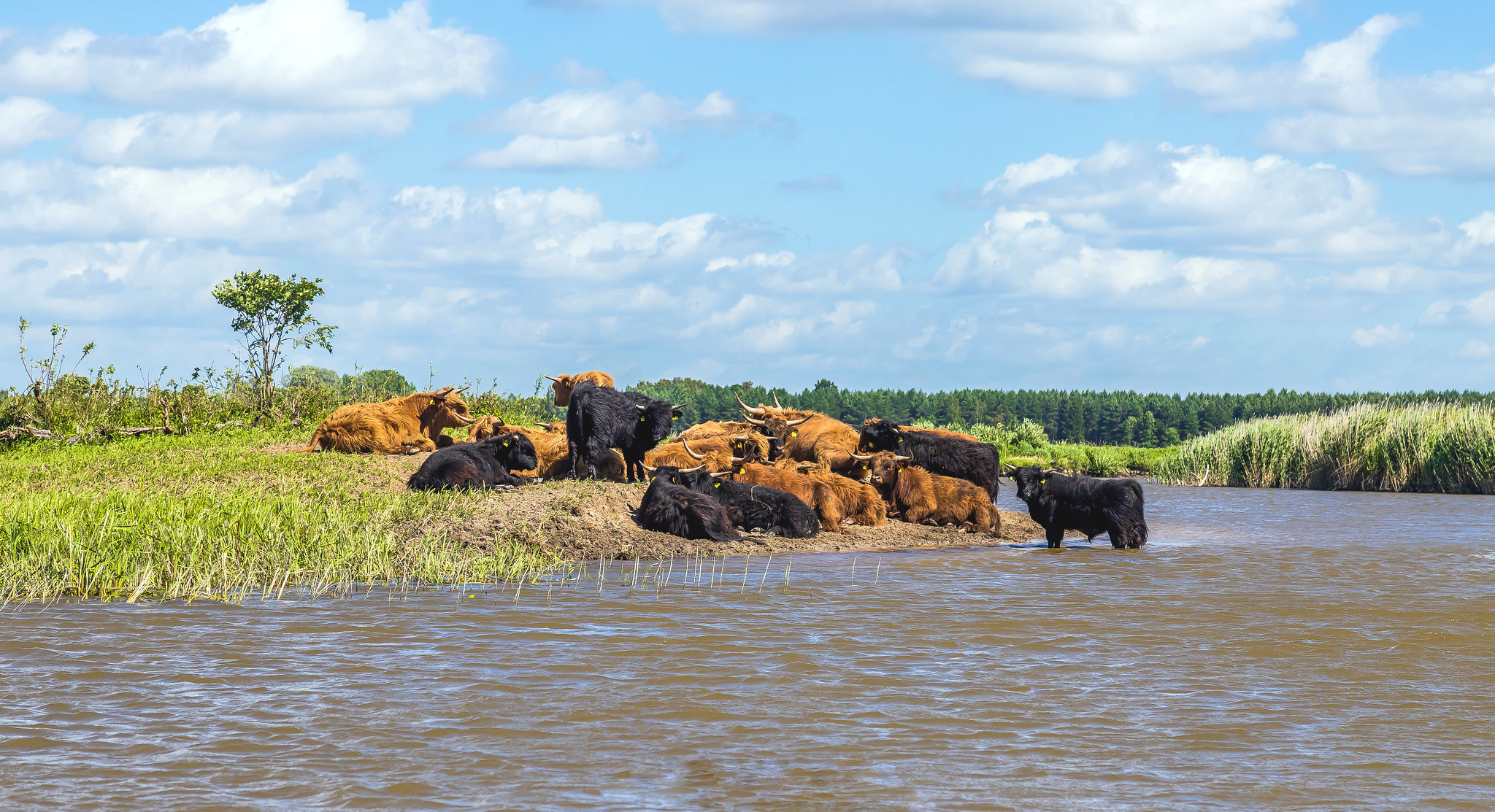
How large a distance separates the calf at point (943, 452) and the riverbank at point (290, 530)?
743 mm

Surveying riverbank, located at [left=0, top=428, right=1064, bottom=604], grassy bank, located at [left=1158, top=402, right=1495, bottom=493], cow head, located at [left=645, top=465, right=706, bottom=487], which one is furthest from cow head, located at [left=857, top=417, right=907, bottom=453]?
grassy bank, located at [left=1158, top=402, right=1495, bottom=493]

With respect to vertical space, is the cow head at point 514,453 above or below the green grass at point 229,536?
above

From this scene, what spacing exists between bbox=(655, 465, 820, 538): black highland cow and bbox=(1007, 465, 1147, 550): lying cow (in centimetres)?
268

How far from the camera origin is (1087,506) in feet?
47.6

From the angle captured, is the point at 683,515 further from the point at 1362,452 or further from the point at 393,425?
the point at 1362,452

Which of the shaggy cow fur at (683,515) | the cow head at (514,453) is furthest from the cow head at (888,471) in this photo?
the cow head at (514,453)

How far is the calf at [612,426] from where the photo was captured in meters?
16.0

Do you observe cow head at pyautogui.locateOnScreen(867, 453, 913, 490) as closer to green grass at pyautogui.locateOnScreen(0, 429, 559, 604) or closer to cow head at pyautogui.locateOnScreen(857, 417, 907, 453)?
cow head at pyautogui.locateOnScreen(857, 417, 907, 453)

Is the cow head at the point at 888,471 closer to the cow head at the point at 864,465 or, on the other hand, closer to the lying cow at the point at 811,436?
the cow head at the point at 864,465

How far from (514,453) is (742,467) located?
328 cm

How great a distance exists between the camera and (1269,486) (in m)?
34.6

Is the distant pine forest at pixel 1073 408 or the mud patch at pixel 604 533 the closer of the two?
the mud patch at pixel 604 533

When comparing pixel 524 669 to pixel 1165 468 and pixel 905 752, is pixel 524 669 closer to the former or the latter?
pixel 905 752

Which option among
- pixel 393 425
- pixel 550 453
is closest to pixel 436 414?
pixel 393 425
